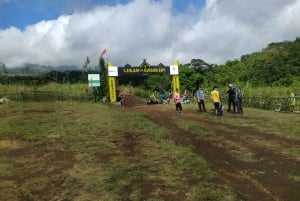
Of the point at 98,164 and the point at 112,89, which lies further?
the point at 112,89

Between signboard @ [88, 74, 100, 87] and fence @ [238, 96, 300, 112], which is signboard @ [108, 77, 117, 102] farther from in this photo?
fence @ [238, 96, 300, 112]

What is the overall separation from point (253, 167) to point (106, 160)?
13.8 ft

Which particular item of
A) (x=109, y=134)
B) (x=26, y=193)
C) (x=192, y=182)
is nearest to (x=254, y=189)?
(x=192, y=182)

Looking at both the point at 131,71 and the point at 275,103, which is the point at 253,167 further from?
the point at 131,71

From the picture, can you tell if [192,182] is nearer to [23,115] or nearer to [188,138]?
[188,138]

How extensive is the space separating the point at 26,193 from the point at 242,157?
6.35 metres

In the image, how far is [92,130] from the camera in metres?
17.1

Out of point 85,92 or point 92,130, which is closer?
point 92,130

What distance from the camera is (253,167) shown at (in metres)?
11.2

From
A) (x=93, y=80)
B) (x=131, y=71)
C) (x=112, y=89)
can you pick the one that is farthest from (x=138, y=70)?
(x=93, y=80)

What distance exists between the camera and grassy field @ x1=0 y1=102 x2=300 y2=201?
930cm

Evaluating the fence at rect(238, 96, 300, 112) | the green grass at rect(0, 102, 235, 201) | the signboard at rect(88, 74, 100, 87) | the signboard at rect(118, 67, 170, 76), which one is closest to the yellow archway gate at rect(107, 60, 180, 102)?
the signboard at rect(118, 67, 170, 76)

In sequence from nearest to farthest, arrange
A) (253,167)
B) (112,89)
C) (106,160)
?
(253,167)
(106,160)
(112,89)

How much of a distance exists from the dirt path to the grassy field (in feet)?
1.07
